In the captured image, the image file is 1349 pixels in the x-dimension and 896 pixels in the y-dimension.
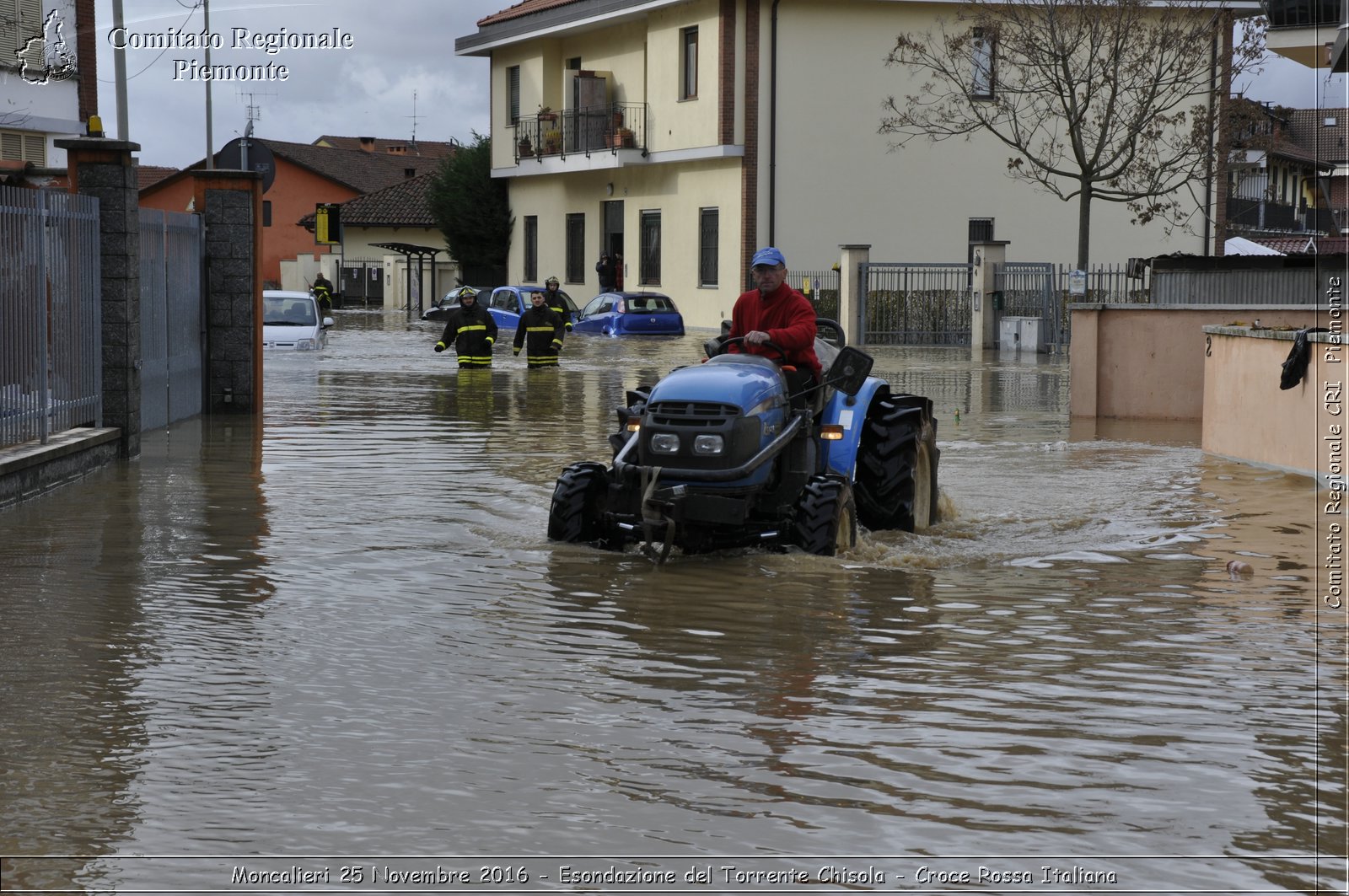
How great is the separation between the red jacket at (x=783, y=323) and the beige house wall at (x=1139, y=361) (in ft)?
35.8

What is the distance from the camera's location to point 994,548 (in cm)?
1094

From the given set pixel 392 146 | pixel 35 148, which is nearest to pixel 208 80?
pixel 35 148

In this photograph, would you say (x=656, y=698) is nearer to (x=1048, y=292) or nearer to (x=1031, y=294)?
(x=1048, y=292)

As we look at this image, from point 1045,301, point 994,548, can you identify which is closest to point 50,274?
point 994,548

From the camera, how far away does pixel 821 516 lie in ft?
31.9

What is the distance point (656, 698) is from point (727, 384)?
311 cm

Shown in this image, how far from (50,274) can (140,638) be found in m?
6.87

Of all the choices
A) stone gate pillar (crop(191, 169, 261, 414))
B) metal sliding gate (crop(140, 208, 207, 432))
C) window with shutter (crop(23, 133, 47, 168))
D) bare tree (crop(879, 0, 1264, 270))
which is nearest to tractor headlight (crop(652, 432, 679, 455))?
metal sliding gate (crop(140, 208, 207, 432))

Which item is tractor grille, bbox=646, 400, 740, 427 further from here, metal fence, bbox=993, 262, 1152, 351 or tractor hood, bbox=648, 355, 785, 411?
metal fence, bbox=993, 262, 1152, 351

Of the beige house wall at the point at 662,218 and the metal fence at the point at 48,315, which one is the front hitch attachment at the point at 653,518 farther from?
the beige house wall at the point at 662,218

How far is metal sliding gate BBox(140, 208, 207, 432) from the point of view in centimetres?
1730

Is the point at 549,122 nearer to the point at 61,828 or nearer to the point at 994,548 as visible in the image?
the point at 994,548

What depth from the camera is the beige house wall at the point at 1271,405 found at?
516 inches

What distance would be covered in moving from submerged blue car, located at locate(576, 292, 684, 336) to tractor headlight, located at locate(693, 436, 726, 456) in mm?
33557
